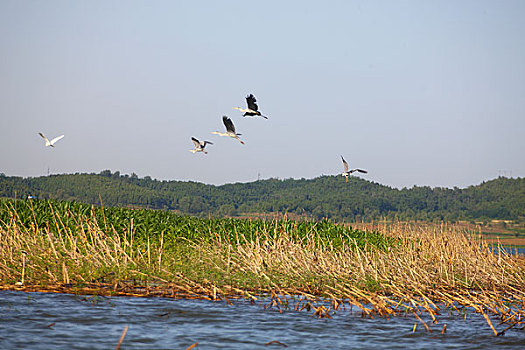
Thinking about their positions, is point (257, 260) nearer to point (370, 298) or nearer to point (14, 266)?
point (370, 298)

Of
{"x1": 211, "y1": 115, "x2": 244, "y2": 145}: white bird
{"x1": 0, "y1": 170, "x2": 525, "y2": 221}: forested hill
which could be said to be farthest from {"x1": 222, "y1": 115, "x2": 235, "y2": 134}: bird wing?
{"x1": 0, "y1": 170, "x2": 525, "y2": 221}: forested hill

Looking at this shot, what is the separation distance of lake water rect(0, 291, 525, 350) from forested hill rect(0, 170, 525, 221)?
63855 mm

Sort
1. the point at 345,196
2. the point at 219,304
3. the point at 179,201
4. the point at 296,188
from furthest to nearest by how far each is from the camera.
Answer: the point at 296,188 → the point at 345,196 → the point at 179,201 → the point at 219,304

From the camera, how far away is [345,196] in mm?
101125

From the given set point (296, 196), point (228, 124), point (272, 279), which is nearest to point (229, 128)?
point (228, 124)

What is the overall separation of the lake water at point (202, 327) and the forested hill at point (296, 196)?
63.9 m

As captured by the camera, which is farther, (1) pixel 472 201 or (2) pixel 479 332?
(1) pixel 472 201

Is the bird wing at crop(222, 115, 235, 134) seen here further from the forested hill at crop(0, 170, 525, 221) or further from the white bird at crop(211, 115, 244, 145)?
the forested hill at crop(0, 170, 525, 221)

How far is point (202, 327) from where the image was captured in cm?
938

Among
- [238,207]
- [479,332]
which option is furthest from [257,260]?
[238,207]

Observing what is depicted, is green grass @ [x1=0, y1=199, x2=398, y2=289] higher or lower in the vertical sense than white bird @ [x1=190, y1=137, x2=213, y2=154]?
lower

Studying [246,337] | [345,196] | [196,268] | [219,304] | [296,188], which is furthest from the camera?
[296,188]

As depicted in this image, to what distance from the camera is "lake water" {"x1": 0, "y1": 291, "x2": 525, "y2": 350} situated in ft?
27.7

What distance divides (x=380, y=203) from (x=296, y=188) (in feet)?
67.1
